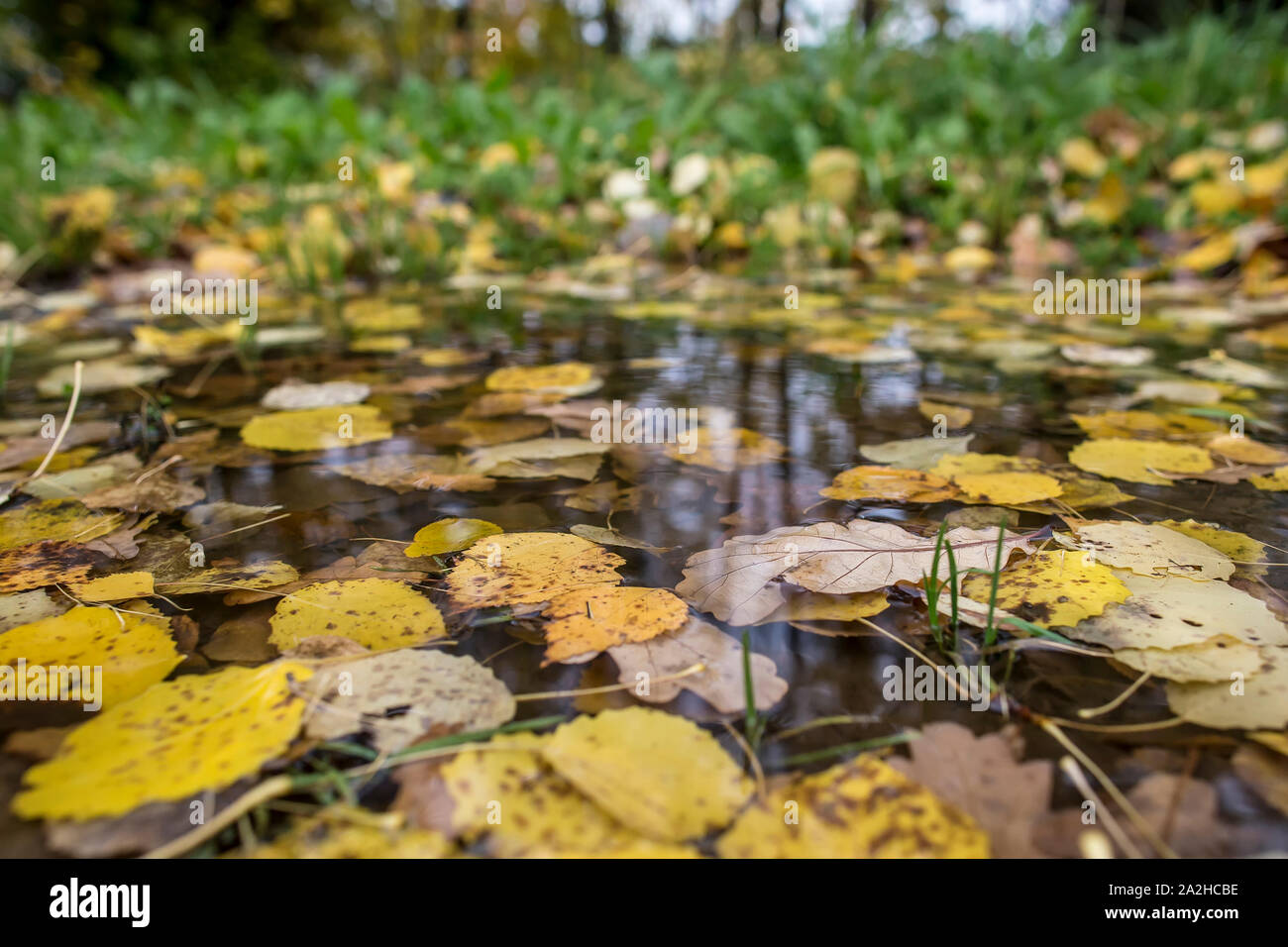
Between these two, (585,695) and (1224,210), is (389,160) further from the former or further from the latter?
(585,695)

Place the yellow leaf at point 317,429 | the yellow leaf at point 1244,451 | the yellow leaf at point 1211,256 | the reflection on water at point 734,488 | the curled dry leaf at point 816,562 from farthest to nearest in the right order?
the yellow leaf at point 1211,256
the yellow leaf at point 317,429
the yellow leaf at point 1244,451
the curled dry leaf at point 816,562
the reflection on water at point 734,488

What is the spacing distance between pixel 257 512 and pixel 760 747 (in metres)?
0.69

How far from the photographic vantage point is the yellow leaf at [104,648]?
0.67 m

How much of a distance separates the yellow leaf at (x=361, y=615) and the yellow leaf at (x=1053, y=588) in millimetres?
501

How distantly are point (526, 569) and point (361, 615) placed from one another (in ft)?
0.54

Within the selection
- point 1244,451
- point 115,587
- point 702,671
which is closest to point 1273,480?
point 1244,451

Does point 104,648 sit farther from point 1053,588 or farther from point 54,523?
point 1053,588

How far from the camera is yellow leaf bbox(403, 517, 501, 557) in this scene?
885mm

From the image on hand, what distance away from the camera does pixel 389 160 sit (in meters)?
3.89

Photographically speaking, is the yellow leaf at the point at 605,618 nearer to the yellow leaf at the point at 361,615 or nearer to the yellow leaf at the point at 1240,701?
the yellow leaf at the point at 361,615

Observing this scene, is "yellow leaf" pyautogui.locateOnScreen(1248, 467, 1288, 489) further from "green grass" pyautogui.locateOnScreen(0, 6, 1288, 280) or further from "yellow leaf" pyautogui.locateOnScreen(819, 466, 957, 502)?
"green grass" pyautogui.locateOnScreen(0, 6, 1288, 280)

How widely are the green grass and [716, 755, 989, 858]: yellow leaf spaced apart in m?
2.29

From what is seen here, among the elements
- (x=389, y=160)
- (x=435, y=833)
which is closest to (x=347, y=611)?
(x=435, y=833)

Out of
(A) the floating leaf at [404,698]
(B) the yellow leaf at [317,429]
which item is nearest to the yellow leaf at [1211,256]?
(B) the yellow leaf at [317,429]
